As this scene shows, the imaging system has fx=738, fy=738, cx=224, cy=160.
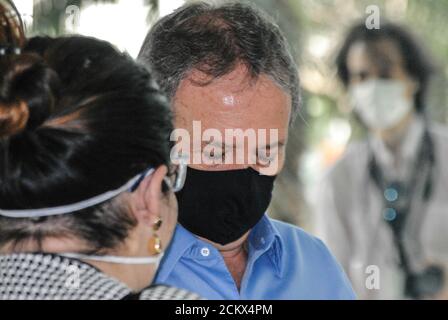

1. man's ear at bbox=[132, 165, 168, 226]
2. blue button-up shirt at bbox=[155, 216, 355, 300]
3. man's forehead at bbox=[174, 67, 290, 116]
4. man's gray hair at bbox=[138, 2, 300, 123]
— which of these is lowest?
blue button-up shirt at bbox=[155, 216, 355, 300]

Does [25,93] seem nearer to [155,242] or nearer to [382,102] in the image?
[155,242]

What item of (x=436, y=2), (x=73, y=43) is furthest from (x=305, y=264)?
(x=436, y=2)

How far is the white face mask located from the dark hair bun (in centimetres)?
94

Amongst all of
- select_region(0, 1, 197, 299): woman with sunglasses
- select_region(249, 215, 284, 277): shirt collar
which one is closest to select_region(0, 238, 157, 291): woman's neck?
select_region(0, 1, 197, 299): woman with sunglasses

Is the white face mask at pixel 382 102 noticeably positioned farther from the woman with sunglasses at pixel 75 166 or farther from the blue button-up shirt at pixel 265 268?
the woman with sunglasses at pixel 75 166

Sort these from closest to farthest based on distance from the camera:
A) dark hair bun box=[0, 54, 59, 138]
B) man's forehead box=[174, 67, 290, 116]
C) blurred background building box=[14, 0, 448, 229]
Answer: dark hair bun box=[0, 54, 59, 138] → man's forehead box=[174, 67, 290, 116] → blurred background building box=[14, 0, 448, 229]

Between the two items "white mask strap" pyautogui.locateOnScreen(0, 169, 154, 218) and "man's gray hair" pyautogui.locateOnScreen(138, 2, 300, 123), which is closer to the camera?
"white mask strap" pyautogui.locateOnScreen(0, 169, 154, 218)

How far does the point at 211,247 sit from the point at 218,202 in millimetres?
59

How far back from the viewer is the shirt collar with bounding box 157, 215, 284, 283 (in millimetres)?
946

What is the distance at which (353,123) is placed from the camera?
5.19ft

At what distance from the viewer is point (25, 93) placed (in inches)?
26.8

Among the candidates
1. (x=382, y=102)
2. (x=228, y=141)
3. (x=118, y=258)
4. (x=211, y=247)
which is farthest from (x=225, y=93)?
(x=382, y=102)

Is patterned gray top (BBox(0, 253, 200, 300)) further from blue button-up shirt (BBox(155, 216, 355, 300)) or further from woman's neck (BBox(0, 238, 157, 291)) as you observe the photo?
blue button-up shirt (BBox(155, 216, 355, 300))
